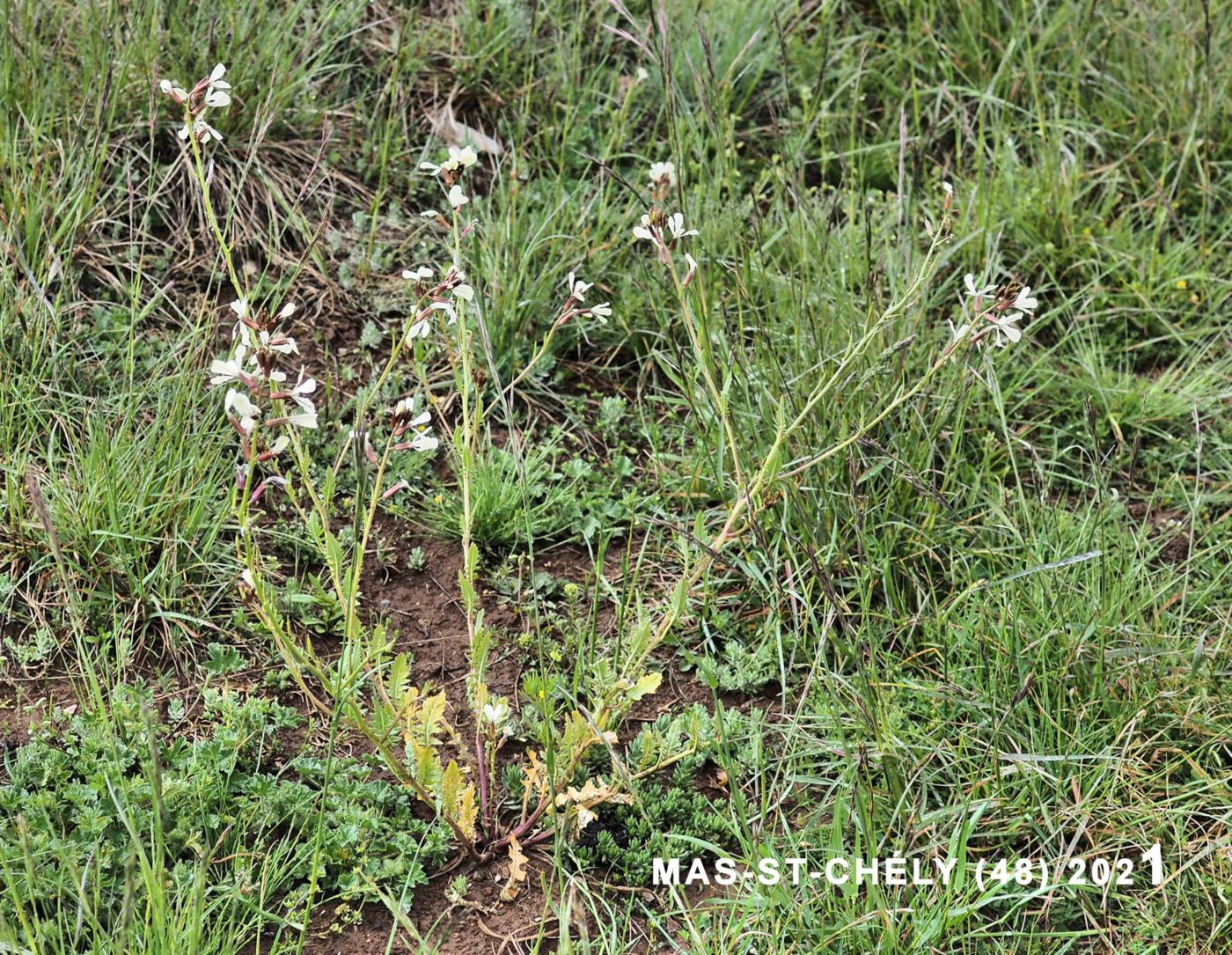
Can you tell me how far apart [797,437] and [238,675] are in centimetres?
131

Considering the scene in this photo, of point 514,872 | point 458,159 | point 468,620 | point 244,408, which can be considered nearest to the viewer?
point 244,408

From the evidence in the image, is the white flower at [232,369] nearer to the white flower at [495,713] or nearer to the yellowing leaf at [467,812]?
the white flower at [495,713]

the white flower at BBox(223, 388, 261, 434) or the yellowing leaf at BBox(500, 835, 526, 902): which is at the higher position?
the white flower at BBox(223, 388, 261, 434)

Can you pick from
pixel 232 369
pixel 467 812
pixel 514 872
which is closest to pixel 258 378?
pixel 232 369

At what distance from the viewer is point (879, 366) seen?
2688 millimetres

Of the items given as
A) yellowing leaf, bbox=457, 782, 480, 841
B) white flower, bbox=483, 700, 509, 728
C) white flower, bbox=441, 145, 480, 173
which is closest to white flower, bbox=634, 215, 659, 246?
white flower, bbox=441, 145, 480, 173

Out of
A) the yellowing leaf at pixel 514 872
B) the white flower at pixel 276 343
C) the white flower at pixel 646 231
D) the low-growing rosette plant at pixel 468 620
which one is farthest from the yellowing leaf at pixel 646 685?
the white flower at pixel 276 343

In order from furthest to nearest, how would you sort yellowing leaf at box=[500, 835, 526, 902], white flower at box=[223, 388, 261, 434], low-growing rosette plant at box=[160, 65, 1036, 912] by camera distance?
yellowing leaf at box=[500, 835, 526, 902]
low-growing rosette plant at box=[160, 65, 1036, 912]
white flower at box=[223, 388, 261, 434]

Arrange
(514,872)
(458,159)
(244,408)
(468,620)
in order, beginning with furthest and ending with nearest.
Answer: (468,620)
(514,872)
(458,159)
(244,408)

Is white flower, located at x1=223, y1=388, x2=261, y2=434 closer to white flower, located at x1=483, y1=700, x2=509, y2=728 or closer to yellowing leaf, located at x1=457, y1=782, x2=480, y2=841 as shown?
white flower, located at x1=483, y1=700, x2=509, y2=728

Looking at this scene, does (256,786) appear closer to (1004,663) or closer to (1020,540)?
(1004,663)

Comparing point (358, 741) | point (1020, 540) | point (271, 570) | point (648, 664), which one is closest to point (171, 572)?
point (271, 570)

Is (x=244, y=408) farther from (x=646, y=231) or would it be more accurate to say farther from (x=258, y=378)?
(x=646, y=231)

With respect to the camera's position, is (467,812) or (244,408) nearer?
(244,408)
